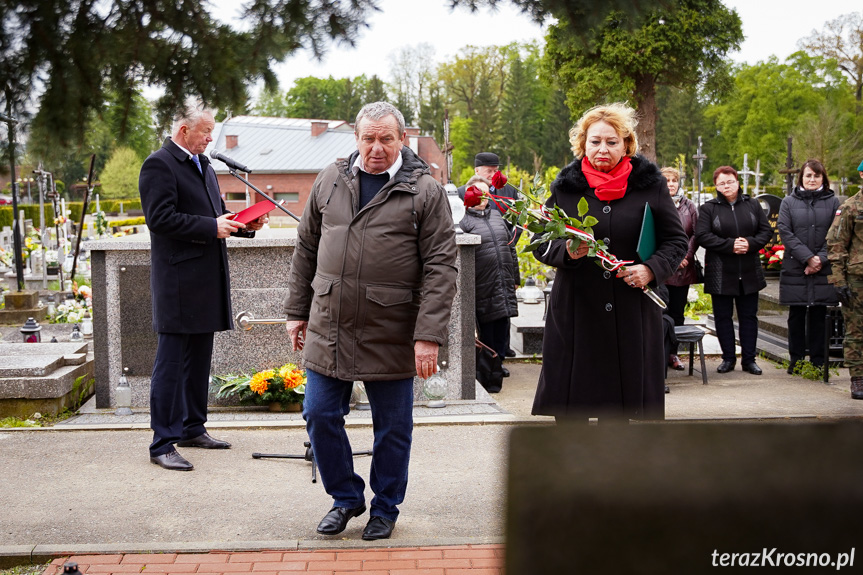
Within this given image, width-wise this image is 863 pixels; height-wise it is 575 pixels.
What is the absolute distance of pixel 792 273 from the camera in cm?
901

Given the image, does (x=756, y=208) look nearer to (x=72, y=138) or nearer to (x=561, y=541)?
(x=72, y=138)

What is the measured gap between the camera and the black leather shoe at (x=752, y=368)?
919 centimetres

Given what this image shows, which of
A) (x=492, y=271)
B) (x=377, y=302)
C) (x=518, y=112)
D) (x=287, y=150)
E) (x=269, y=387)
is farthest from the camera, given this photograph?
(x=518, y=112)

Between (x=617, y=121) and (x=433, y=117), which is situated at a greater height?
(x=433, y=117)

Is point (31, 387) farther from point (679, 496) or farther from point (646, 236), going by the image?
point (679, 496)

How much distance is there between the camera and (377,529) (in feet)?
14.1

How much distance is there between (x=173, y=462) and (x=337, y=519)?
152 centimetres

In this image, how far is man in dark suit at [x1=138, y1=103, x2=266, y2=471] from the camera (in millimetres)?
5453

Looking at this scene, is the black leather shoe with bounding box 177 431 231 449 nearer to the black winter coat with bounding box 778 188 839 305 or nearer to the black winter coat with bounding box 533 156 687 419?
the black winter coat with bounding box 533 156 687 419

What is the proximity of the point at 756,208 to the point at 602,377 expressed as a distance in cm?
540

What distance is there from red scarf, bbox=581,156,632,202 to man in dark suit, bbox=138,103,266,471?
2093 mm

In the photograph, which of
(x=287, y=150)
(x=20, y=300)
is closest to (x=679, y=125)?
(x=287, y=150)

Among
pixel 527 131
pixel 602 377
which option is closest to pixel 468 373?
pixel 602 377

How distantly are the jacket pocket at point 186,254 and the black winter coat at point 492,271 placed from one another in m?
3.19
